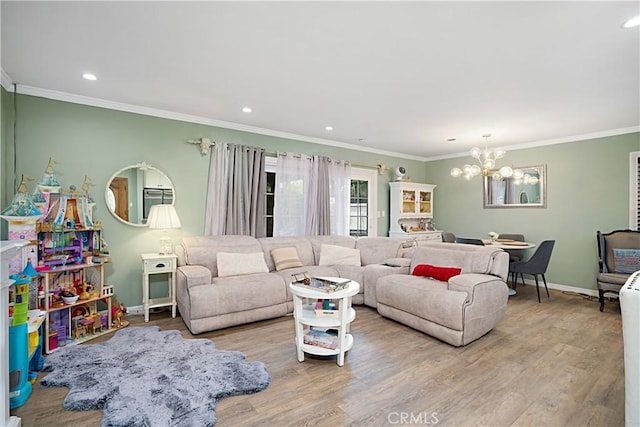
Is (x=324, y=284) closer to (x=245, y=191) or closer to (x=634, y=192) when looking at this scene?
(x=245, y=191)

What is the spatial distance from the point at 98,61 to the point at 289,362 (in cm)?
303

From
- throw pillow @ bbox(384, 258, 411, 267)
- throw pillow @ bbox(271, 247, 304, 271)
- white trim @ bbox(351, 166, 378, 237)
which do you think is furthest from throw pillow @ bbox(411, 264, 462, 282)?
white trim @ bbox(351, 166, 378, 237)

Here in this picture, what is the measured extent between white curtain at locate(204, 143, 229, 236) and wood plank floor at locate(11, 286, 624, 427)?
1.34 m

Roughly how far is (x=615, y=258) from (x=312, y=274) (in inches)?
163

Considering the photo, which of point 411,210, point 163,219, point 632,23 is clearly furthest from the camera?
point 411,210

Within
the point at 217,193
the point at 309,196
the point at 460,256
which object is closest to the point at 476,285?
the point at 460,256

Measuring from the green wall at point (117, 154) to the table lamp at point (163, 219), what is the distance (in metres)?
0.24

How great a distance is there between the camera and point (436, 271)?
3574mm

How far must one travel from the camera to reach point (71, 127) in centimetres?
352

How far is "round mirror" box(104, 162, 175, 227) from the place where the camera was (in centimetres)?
377

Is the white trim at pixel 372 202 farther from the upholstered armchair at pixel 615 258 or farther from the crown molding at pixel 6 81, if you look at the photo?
the crown molding at pixel 6 81

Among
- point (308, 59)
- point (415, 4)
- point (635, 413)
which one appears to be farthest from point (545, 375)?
point (308, 59)

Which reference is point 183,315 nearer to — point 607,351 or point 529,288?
point 607,351

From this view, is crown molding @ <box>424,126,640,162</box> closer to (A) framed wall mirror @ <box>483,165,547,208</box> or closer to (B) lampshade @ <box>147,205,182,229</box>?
(A) framed wall mirror @ <box>483,165,547,208</box>
